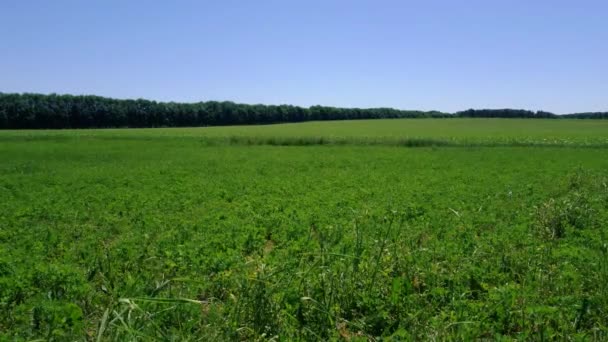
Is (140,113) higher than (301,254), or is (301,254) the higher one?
(140,113)

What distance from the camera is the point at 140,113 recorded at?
99.6 meters

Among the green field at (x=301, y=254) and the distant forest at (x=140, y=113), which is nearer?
the green field at (x=301, y=254)

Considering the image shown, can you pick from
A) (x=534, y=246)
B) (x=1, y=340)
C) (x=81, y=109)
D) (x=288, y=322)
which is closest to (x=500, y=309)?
(x=288, y=322)

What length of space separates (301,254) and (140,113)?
98.8 meters

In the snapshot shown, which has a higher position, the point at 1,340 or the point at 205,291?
the point at 1,340

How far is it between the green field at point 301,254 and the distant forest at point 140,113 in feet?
228

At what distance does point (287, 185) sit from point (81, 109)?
84273 millimetres

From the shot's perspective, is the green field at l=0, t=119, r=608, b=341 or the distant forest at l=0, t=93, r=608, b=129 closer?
the green field at l=0, t=119, r=608, b=341

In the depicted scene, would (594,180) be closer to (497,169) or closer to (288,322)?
(497,169)

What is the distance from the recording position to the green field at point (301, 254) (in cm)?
484

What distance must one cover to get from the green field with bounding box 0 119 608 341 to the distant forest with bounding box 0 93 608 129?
69.4 meters

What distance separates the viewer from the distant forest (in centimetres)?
8506

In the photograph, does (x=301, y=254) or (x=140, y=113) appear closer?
(x=301, y=254)

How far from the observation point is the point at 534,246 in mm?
8453
